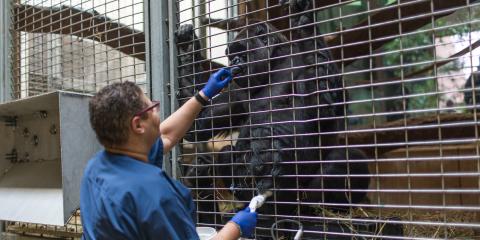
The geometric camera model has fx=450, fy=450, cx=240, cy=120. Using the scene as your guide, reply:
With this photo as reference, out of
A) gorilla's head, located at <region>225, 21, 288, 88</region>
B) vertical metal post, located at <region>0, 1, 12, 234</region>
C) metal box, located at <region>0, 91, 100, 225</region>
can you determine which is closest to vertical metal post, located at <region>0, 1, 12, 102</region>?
vertical metal post, located at <region>0, 1, 12, 234</region>

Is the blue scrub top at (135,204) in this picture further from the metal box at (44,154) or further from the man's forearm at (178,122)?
the metal box at (44,154)

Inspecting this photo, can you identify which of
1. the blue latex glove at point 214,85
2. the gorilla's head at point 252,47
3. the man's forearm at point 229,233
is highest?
the gorilla's head at point 252,47

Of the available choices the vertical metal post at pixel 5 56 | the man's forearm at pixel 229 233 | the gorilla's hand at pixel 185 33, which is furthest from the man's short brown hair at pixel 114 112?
the vertical metal post at pixel 5 56

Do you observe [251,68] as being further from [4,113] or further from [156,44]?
[4,113]

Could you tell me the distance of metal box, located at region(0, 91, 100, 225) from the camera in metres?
Answer: 1.85

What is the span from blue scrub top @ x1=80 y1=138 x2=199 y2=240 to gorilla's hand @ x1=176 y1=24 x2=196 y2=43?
36.3 inches

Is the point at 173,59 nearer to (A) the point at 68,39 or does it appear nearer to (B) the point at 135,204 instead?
(B) the point at 135,204

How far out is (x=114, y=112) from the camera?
1.16m

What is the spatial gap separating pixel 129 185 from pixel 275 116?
3.60 feet

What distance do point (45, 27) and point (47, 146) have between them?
76 centimetres

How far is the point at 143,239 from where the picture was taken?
3.60ft

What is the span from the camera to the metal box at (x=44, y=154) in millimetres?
1848

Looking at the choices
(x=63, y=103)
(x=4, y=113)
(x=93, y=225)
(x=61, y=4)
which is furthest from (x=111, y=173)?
(x=61, y=4)

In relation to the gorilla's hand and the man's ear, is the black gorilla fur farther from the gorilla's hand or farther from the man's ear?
the man's ear
